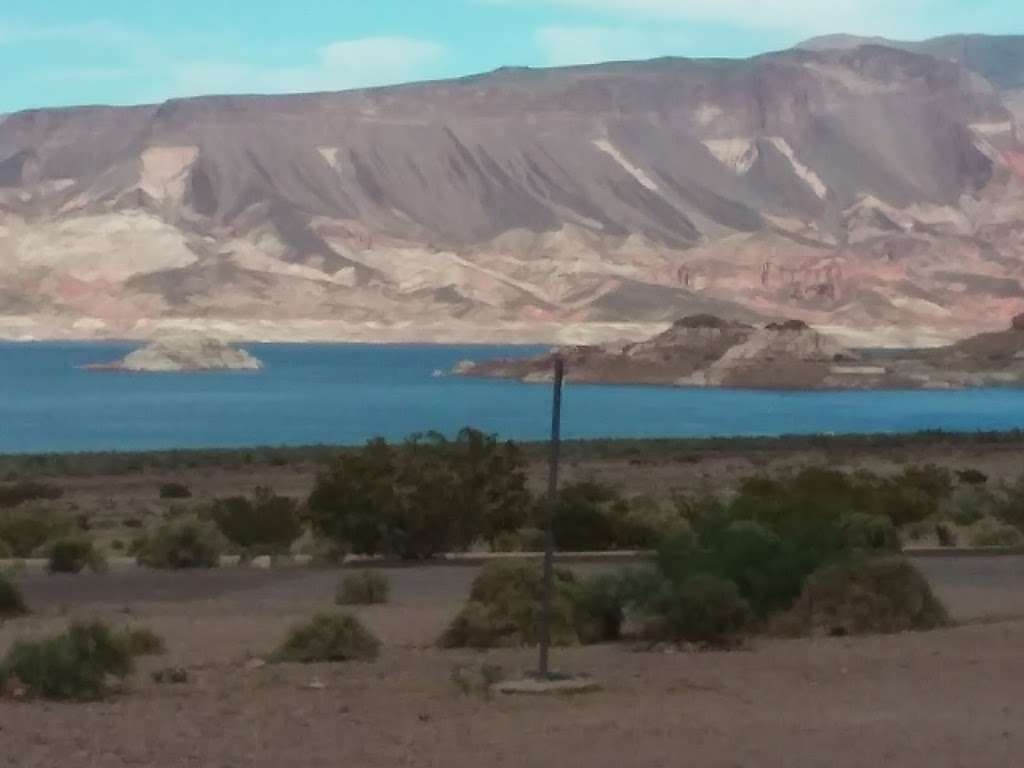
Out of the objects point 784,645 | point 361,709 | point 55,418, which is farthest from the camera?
point 55,418

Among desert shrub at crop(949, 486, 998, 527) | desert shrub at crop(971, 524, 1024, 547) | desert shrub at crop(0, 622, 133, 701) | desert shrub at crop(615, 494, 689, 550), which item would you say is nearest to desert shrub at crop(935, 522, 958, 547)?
desert shrub at crop(971, 524, 1024, 547)

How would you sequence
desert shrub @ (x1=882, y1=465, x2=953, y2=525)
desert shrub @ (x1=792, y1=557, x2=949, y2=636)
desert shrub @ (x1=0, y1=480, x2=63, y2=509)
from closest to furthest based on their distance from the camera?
desert shrub @ (x1=792, y1=557, x2=949, y2=636), desert shrub @ (x1=882, y1=465, x2=953, y2=525), desert shrub @ (x1=0, y1=480, x2=63, y2=509)

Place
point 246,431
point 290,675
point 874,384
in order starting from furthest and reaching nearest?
point 874,384 → point 246,431 → point 290,675

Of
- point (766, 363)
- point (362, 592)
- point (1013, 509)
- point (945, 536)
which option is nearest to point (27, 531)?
point (362, 592)

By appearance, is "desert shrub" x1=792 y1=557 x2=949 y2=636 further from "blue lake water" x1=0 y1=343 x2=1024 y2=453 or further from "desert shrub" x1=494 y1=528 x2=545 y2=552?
"blue lake water" x1=0 y1=343 x2=1024 y2=453

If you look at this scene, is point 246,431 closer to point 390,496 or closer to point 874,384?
point 390,496

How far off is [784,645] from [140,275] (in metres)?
187

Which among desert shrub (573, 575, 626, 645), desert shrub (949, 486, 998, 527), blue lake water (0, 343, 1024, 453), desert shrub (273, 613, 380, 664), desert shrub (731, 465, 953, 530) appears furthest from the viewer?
blue lake water (0, 343, 1024, 453)

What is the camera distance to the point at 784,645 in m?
14.6

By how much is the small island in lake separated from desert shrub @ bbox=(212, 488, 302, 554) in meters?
120

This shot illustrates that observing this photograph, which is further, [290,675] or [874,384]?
[874,384]

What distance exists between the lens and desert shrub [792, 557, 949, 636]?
15.4m

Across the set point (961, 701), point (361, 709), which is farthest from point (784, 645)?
point (361, 709)

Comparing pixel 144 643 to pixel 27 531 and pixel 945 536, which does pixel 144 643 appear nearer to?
pixel 27 531
